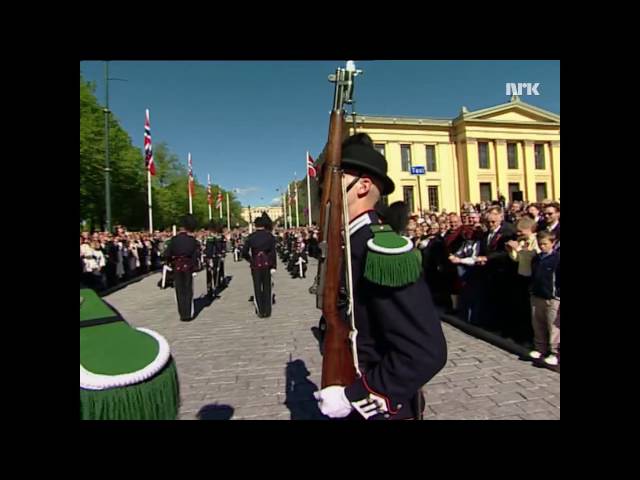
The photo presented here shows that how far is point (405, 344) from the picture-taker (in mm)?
1230

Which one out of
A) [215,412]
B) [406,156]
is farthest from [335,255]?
[406,156]

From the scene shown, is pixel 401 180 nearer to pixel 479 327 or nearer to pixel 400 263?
pixel 479 327

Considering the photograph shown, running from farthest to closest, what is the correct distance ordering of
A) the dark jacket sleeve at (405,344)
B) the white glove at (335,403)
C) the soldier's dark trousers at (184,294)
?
the soldier's dark trousers at (184,294) → the white glove at (335,403) → the dark jacket sleeve at (405,344)

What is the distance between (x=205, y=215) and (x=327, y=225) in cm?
5688

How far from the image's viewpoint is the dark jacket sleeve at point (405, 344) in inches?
48.4

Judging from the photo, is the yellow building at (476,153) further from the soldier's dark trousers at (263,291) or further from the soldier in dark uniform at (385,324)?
the soldier in dark uniform at (385,324)

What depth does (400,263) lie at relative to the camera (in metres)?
1.24

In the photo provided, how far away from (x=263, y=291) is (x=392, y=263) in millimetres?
6440

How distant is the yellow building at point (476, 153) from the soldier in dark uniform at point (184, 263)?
3738 centimetres

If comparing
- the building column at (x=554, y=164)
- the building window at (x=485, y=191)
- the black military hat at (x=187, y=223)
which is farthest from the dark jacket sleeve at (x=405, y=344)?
the building column at (x=554, y=164)

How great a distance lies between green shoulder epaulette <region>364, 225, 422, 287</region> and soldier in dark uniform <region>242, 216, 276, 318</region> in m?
6.35

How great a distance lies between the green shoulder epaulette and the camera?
1.24 m

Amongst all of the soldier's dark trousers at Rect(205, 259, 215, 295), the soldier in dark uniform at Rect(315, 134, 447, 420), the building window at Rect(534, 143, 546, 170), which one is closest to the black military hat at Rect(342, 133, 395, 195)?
the soldier in dark uniform at Rect(315, 134, 447, 420)

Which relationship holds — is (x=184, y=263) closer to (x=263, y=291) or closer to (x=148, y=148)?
(x=263, y=291)
